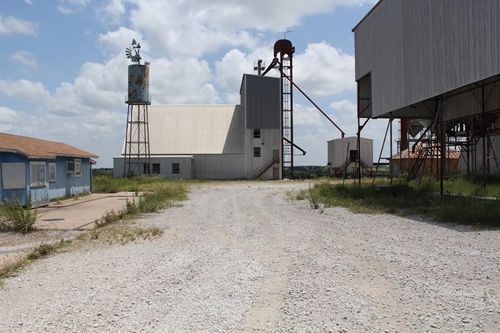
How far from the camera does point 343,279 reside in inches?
280

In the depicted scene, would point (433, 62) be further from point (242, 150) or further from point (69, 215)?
point (242, 150)

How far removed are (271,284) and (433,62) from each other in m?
13.7

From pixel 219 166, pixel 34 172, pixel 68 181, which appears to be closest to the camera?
pixel 34 172

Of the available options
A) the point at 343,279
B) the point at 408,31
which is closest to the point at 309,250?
the point at 343,279

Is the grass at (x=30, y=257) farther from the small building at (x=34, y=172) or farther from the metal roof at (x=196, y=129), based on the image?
the metal roof at (x=196, y=129)

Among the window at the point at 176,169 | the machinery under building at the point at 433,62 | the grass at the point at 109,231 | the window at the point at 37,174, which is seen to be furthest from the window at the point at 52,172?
the window at the point at 176,169

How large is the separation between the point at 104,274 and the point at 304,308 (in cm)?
372

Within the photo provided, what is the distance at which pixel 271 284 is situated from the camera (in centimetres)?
691

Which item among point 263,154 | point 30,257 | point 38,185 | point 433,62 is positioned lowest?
point 30,257

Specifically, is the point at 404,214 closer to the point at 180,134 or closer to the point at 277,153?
the point at 277,153

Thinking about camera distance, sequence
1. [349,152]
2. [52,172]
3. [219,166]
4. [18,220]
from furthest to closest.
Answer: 1. [349,152]
2. [219,166]
3. [52,172]
4. [18,220]

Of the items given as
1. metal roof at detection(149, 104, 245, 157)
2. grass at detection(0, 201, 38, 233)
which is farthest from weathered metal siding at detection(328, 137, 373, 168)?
grass at detection(0, 201, 38, 233)

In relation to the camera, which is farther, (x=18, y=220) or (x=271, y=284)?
(x=18, y=220)

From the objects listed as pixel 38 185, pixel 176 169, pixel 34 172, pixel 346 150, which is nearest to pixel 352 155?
pixel 346 150
